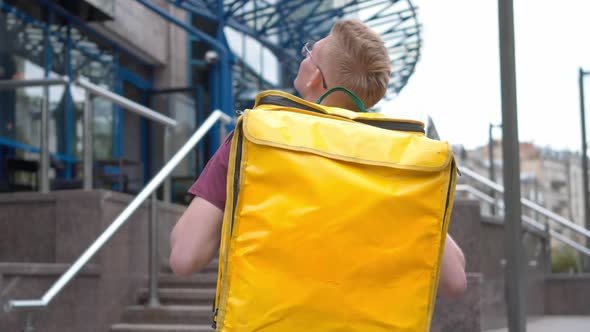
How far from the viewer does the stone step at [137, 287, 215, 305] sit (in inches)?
250

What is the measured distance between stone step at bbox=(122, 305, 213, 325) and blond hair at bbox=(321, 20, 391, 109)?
4348mm

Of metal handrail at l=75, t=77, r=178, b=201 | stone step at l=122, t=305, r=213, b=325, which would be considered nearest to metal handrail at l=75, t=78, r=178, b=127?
metal handrail at l=75, t=77, r=178, b=201

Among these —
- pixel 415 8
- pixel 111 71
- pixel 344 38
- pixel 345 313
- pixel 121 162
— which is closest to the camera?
pixel 345 313

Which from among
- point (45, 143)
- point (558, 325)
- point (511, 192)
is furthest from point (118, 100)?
point (511, 192)

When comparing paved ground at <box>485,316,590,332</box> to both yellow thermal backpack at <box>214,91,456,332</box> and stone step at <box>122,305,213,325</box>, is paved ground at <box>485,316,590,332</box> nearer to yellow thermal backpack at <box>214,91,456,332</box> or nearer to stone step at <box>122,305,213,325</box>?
stone step at <box>122,305,213,325</box>

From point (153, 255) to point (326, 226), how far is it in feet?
16.5

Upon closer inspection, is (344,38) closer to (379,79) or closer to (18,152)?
(379,79)

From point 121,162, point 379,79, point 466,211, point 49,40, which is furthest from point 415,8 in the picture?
point 379,79

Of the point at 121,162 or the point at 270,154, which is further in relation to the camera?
the point at 121,162

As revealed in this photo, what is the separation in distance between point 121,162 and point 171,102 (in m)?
5.42

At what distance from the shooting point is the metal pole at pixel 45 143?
20.7ft

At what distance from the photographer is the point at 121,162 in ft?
27.1

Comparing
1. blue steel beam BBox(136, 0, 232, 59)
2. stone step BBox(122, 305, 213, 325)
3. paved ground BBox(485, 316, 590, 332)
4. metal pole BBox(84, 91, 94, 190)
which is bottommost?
paved ground BBox(485, 316, 590, 332)

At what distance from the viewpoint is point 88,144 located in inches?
259
